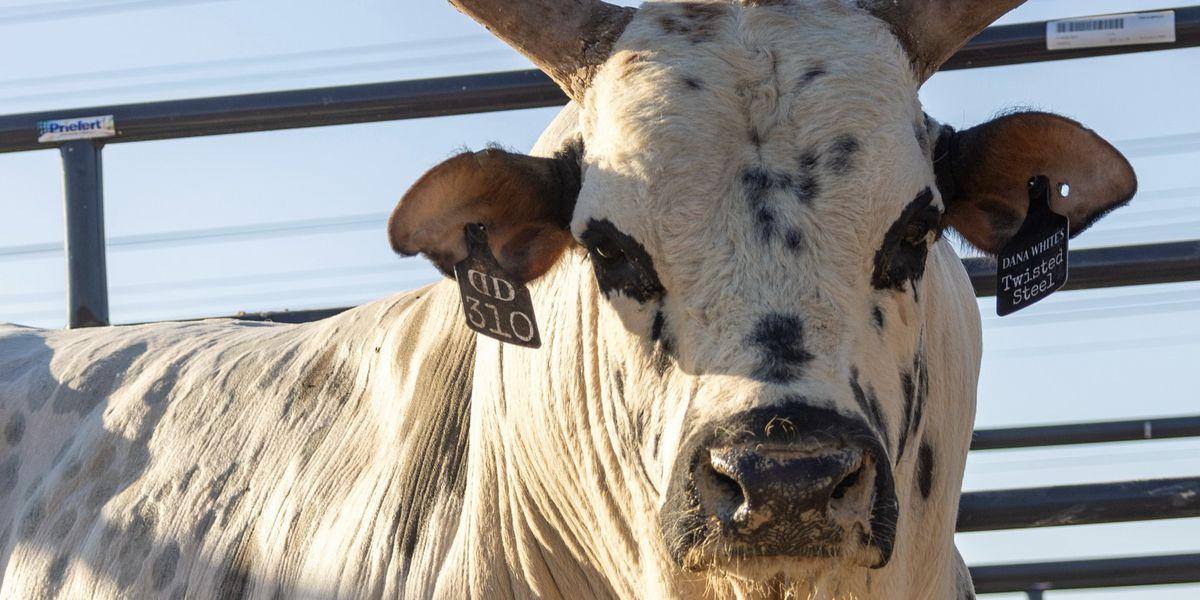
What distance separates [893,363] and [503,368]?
0.89 meters

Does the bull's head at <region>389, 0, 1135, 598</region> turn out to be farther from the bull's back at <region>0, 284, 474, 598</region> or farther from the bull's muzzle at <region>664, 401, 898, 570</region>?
the bull's back at <region>0, 284, 474, 598</region>

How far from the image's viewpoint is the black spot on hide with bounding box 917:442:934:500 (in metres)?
3.86

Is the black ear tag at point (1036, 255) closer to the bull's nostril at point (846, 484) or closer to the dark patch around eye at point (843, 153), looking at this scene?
the dark patch around eye at point (843, 153)

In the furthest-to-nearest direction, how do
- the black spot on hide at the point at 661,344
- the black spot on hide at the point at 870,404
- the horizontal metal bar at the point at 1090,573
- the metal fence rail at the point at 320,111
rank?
the horizontal metal bar at the point at 1090,573 < the metal fence rail at the point at 320,111 < the black spot on hide at the point at 661,344 < the black spot on hide at the point at 870,404

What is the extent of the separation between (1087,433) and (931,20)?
6.23ft

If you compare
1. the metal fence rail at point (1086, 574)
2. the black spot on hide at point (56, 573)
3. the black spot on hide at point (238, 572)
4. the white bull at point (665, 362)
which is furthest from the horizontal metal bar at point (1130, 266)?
the black spot on hide at point (56, 573)

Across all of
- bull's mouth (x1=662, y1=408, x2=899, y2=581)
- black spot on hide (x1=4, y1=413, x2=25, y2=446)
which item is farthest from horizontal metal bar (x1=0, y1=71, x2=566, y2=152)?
bull's mouth (x1=662, y1=408, x2=899, y2=581)

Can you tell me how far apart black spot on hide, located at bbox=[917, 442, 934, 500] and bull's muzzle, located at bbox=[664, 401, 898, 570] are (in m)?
0.71

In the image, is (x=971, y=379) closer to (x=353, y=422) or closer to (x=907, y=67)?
(x=907, y=67)

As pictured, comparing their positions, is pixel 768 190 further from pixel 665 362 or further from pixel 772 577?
pixel 772 577

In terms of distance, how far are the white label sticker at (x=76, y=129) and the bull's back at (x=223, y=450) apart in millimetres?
648

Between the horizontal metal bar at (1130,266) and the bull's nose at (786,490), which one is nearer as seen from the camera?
Answer: the bull's nose at (786,490)

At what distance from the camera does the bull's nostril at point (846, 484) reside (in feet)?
10.0

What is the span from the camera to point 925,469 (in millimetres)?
3881
